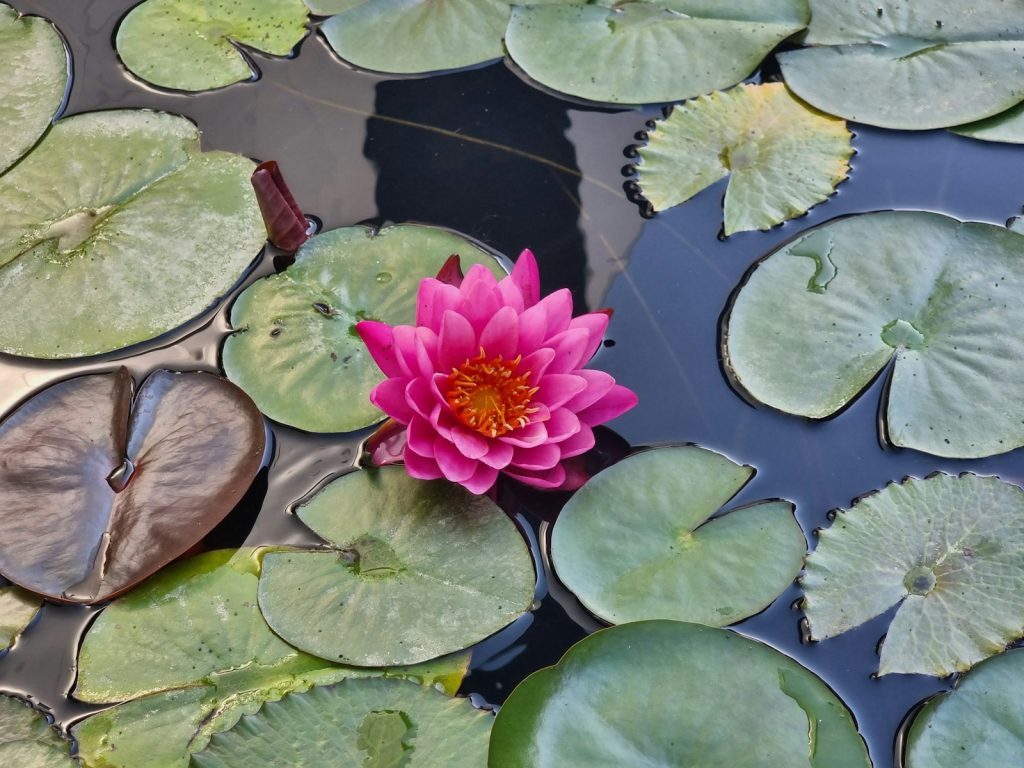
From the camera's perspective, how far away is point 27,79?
2895 millimetres

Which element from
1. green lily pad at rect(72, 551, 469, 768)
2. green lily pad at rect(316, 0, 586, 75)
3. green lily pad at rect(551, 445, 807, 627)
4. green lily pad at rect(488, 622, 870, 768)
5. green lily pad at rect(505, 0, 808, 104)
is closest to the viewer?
green lily pad at rect(488, 622, 870, 768)

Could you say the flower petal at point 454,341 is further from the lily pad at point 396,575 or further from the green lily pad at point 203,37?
the green lily pad at point 203,37

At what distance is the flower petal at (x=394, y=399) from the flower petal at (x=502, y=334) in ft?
0.69

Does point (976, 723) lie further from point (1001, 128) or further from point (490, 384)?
point (1001, 128)

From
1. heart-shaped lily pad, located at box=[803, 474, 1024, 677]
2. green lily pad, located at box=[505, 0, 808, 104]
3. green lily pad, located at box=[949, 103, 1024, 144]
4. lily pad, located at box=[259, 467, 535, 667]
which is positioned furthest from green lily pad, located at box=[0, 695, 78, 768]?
green lily pad, located at box=[949, 103, 1024, 144]

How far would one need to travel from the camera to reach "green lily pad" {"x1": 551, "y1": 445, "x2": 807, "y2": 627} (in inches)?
76.0

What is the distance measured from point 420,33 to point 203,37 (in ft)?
2.44

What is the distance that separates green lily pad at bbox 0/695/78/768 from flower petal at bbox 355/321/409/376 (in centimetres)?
103

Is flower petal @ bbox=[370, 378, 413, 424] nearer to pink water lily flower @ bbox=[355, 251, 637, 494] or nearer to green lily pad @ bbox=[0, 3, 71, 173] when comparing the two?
pink water lily flower @ bbox=[355, 251, 637, 494]

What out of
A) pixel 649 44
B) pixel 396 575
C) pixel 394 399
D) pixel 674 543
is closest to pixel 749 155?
pixel 649 44

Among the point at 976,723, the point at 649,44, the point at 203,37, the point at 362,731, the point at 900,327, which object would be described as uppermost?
the point at 649,44

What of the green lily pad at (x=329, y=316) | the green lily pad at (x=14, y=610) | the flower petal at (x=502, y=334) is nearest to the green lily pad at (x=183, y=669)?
the green lily pad at (x=14, y=610)

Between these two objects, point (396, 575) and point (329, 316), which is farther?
point (329, 316)

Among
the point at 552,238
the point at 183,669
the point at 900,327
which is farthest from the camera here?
the point at 552,238
